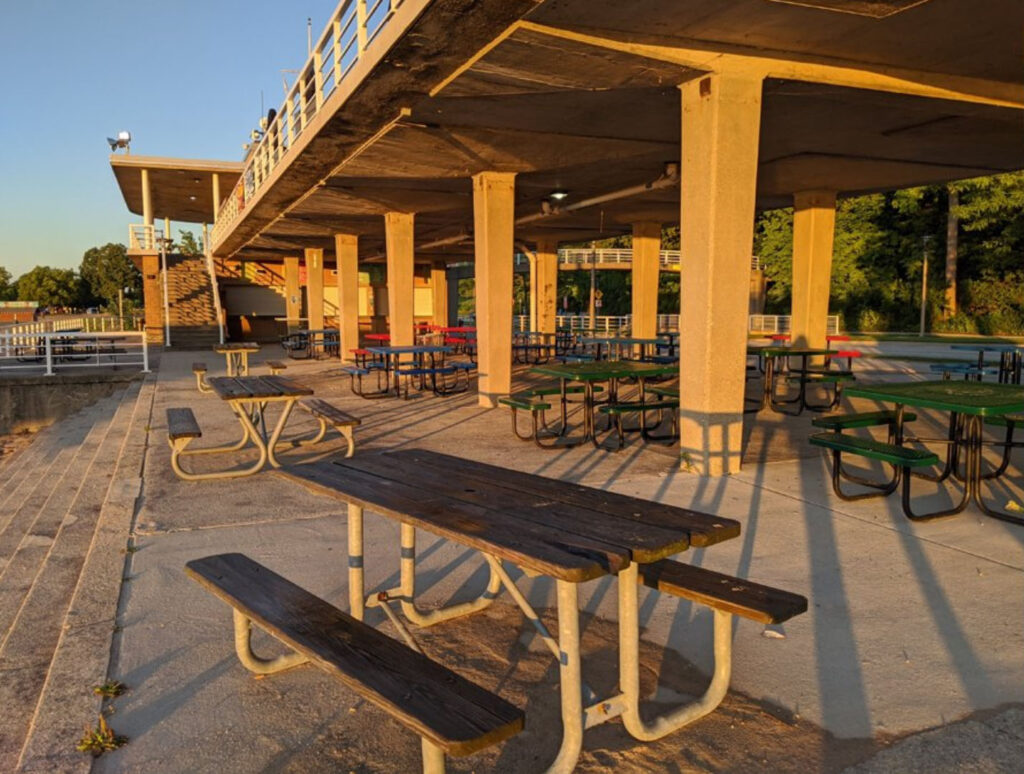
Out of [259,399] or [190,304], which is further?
[190,304]

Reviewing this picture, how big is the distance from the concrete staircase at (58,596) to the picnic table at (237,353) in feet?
19.2

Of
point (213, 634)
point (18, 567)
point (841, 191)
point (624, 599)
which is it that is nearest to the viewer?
point (624, 599)

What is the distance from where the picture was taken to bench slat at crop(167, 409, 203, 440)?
20.3 feet

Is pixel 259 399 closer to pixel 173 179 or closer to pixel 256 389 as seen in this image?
pixel 256 389

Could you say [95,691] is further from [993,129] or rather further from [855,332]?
[855,332]

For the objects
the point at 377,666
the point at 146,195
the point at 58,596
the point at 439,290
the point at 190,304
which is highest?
the point at 146,195

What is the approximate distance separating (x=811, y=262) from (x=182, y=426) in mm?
12145

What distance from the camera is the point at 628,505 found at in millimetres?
2721

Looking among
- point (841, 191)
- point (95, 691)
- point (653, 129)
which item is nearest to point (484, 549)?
point (95, 691)

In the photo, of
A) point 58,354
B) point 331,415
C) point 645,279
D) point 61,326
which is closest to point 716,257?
point 331,415

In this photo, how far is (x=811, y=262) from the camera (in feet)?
47.3

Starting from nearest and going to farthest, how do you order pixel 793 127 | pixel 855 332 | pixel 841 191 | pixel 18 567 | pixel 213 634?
pixel 213 634 < pixel 18 567 < pixel 793 127 < pixel 841 191 < pixel 855 332

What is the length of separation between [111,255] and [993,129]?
92.4 metres

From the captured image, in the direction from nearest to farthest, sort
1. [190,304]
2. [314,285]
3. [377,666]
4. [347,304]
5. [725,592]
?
1. [377,666]
2. [725,592]
3. [347,304]
4. [314,285]
5. [190,304]
